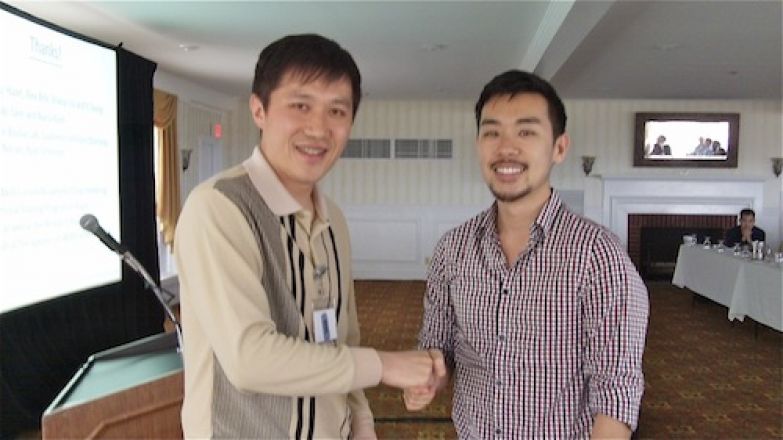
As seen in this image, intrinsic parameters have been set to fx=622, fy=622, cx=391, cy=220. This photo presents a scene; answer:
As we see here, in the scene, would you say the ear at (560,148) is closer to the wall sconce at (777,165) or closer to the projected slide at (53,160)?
the projected slide at (53,160)

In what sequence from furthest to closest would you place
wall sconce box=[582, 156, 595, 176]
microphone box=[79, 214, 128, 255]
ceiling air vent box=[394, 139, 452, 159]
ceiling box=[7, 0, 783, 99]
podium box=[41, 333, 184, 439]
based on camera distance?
ceiling air vent box=[394, 139, 452, 159], wall sconce box=[582, 156, 595, 176], ceiling box=[7, 0, 783, 99], microphone box=[79, 214, 128, 255], podium box=[41, 333, 184, 439]

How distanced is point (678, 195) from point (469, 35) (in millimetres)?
5797

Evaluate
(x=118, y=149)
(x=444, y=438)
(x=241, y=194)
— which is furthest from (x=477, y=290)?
(x=118, y=149)

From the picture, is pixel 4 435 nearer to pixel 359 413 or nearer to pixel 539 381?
pixel 359 413

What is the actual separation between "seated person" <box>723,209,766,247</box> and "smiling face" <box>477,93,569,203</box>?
284 inches

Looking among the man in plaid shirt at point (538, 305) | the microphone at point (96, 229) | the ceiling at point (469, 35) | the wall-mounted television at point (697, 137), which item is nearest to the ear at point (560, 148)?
the man in plaid shirt at point (538, 305)

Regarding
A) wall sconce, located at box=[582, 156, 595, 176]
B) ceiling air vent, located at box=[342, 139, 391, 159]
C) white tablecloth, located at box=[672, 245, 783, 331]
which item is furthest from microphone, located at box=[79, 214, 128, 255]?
wall sconce, located at box=[582, 156, 595, 176]

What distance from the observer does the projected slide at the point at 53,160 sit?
3.62 metres

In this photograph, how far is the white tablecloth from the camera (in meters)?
5.57

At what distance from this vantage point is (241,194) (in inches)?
41.4

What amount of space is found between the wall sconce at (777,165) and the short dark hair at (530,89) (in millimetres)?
9706

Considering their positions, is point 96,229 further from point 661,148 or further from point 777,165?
point 777,165

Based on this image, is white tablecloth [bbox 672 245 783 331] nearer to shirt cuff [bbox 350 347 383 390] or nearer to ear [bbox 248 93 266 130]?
shirt cuff [bbox 350 347 383 390]

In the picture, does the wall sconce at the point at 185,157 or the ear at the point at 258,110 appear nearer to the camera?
the ear at the point at 258,110
